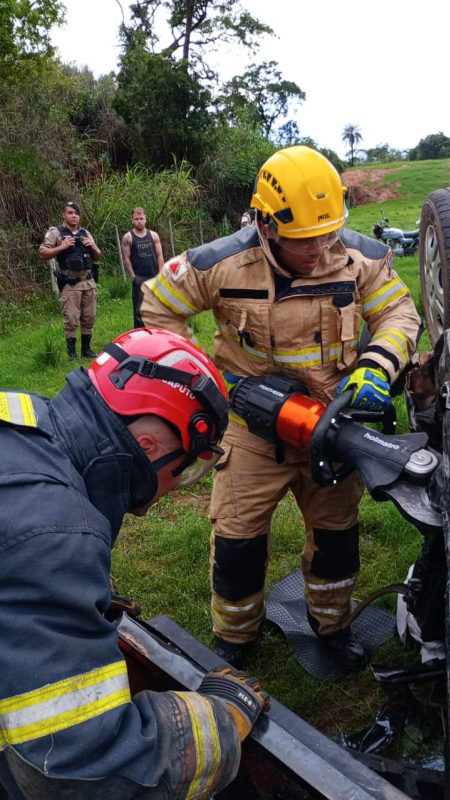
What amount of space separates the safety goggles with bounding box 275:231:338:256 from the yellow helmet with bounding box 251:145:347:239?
0.09ft

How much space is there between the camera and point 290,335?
91.7 inches

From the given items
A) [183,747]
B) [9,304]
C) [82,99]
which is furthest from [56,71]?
[183,747]

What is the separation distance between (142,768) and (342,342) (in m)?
1.65

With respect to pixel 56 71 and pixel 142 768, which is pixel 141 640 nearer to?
pixel 142 768

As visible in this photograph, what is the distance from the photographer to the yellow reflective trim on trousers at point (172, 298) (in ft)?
7.91

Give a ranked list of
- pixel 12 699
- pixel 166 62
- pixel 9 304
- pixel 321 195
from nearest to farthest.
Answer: pixel 12 699 < pixel 321 195 < pixel 9 304 < pixel 166 62

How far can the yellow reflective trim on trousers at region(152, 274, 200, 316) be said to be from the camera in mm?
2410

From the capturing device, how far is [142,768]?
1.11 meters

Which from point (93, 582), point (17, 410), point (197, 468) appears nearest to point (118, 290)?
point (197, 468)

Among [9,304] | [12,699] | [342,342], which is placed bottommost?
[9,304]

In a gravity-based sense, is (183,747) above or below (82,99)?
below

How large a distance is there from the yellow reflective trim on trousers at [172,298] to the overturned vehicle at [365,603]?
0.38 meters

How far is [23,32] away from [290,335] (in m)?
15.5

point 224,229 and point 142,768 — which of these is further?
point 224,229
